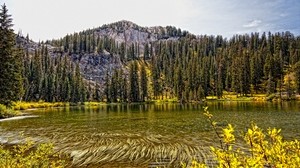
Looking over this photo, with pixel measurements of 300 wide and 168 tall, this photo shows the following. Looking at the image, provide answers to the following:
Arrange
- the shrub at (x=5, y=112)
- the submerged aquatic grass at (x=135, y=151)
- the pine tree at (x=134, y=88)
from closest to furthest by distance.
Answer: the submerged aquatic grass at (x=135, y=151) → the shrub at (x=5, y=112) → the pine tree at (x=134, y=88)

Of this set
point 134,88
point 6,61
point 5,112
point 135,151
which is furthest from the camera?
point 134,88

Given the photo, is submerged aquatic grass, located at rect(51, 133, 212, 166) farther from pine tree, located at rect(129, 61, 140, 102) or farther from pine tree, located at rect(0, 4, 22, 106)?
pine tree, located at rect(129, 61, 140, 102)

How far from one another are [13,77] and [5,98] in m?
4.19

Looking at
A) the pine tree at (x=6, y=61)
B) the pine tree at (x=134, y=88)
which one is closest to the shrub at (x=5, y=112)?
the pine tree at (x=6, y=61)

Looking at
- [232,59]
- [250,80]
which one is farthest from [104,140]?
[232,59]

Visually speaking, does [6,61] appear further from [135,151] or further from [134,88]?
[134,88]

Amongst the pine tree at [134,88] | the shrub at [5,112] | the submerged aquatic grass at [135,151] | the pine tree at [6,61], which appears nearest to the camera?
the submerged aquatic grass at [135,151]

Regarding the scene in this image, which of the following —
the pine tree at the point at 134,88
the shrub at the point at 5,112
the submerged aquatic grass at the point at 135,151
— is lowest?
the submerged aquatic grass at the point at 135,151

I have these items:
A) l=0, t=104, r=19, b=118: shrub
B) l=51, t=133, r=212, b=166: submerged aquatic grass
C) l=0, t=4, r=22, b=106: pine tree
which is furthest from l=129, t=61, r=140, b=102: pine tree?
l=51, t=133, r=212, b=166: submerged aquatic grass

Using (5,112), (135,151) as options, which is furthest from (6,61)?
(135,151)

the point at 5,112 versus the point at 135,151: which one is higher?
the point at 5,112

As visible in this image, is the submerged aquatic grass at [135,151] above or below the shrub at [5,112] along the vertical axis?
below

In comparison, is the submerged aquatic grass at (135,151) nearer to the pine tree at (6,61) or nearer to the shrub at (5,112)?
the pine tree at (6,61)

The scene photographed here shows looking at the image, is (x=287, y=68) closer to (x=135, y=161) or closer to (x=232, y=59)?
(x=232, y=59)
